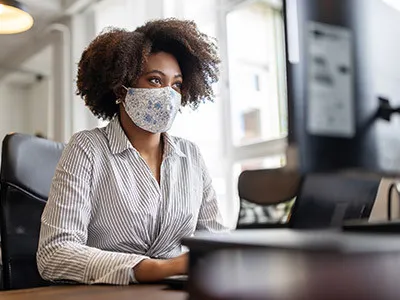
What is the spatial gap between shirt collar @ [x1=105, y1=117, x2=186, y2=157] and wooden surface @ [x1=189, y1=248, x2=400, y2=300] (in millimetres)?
774

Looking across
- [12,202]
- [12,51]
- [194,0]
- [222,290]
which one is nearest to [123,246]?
[12,202]

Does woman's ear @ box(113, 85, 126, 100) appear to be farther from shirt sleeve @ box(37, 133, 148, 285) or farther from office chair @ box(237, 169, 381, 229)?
office chair @ box(237, 169, 381, 229)

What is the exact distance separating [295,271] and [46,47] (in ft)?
12.6

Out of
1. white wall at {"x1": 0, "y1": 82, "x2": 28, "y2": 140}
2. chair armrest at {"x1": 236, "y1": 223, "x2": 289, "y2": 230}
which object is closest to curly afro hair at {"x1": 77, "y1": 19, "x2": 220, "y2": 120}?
chair armrest at {"x1": 236, "y1": 223, "x2": 289, "y2": 230}

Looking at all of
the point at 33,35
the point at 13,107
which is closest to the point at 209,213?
the point at 33,35

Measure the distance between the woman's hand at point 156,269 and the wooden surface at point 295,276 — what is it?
37cm

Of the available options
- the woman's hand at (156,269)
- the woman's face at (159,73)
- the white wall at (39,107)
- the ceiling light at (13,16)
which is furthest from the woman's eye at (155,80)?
the white wall at (39,107)

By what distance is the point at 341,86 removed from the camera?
48 centimetres

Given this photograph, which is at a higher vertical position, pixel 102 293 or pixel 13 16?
pixel 13 16

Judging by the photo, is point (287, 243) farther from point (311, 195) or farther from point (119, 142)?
point (119, 142)

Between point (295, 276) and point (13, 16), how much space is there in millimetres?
2592

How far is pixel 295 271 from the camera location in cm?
43

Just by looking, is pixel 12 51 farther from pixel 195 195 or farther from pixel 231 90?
pixel 195 195

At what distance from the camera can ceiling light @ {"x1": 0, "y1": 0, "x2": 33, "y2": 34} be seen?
2.52m
